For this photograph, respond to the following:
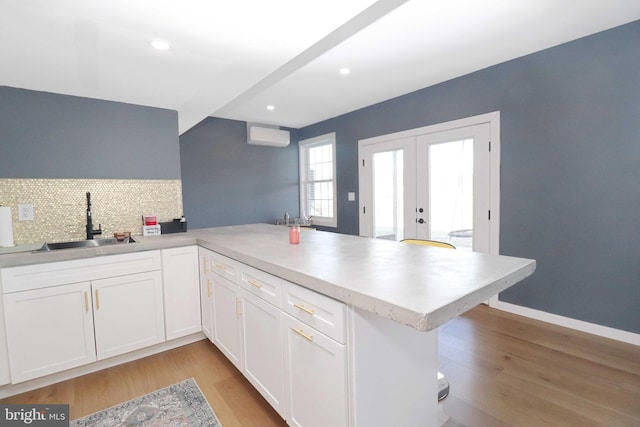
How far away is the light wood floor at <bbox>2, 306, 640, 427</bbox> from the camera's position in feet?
5.41

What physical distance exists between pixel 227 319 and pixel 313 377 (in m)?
1.02

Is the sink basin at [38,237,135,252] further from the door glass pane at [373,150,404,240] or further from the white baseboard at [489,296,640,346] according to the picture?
the white baseboard at [489,296,640,346]

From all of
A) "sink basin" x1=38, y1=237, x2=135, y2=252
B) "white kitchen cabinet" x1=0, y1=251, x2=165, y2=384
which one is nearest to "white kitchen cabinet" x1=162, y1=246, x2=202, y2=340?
"white kitchen cabinet" x1=0, y1=251, x2=165, y2=384

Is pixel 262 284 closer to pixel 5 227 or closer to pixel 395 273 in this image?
pixel 395 273

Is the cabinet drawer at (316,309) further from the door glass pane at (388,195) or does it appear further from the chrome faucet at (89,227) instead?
the door glass pane at (388,195)

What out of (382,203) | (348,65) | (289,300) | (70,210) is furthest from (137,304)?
(382,203)

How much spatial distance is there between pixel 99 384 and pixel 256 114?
12.4ft

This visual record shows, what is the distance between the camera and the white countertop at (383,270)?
906 mm

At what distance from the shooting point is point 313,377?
1.24 metres

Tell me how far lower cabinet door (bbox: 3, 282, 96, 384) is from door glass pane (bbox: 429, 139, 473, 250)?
3.45 metres

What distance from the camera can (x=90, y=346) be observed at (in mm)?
2074

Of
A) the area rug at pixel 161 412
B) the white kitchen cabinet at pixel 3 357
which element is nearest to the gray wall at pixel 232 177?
the white kitchen cabinet at pixel 3 357

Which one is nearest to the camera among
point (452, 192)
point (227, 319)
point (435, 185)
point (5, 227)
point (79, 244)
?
point (227, 319)

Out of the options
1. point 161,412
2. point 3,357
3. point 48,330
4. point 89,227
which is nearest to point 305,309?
point 161,412
